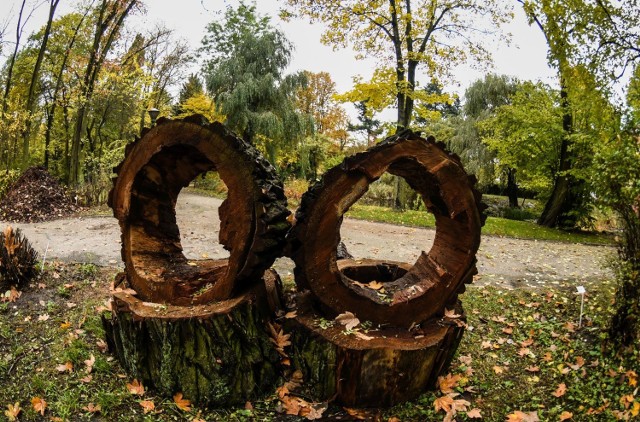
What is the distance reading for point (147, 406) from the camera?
9.80ft

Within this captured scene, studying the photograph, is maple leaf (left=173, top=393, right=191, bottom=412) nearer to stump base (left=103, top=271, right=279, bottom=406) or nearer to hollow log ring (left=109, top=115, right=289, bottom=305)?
stump base (left=103, top=271, right=279, bottom=406)

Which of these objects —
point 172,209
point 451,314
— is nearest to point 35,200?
point 172,209

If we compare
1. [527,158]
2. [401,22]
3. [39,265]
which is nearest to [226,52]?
[401,22]

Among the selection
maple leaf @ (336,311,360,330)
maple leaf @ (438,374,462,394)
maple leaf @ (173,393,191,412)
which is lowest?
maple leaf @ (173,393,191,412)

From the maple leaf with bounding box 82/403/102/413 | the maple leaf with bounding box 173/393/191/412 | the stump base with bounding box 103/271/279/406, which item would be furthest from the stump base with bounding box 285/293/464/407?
the maple leaf with bounding box 82/403/102/413

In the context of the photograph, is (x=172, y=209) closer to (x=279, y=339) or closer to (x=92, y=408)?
(x=279, y=339)

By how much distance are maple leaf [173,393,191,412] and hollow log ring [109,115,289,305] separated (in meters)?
0.67

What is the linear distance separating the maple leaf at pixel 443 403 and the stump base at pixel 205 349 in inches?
47.7

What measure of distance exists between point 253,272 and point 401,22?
14042 millimetres

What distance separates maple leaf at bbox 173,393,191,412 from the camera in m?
3.00

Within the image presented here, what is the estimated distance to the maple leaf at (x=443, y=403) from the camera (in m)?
3.10

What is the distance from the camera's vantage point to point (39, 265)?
18.1 ft

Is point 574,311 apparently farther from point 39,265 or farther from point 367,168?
point 39,265

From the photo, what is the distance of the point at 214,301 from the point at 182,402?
73 centimetres
